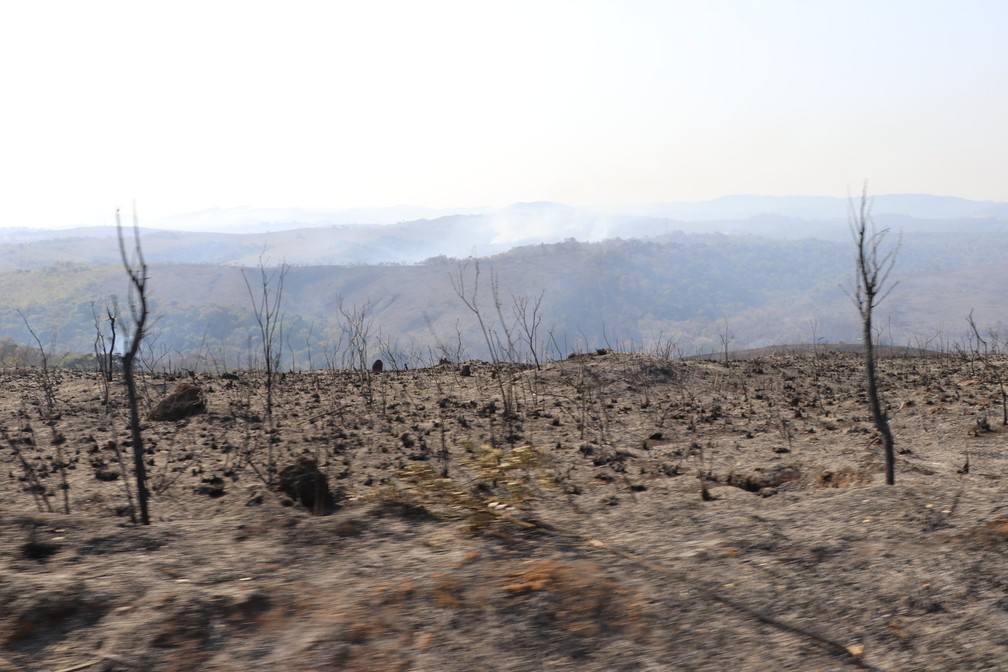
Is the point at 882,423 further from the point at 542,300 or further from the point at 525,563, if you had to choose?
the point at 542,300

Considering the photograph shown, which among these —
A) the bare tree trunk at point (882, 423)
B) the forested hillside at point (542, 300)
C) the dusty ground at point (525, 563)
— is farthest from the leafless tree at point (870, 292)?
the forested hillside at point (542, 300)

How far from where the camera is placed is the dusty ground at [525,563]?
3.01 meters

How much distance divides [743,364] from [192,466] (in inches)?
471

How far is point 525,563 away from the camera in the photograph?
383 centimetres

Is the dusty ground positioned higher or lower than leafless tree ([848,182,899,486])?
lower

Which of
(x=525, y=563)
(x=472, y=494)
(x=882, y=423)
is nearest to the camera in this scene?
(x=525, y=563)

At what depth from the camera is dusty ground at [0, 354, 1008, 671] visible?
3006mm

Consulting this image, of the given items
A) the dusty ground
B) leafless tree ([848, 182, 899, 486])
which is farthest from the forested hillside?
leafless tree ([848, 182, 899, 486])

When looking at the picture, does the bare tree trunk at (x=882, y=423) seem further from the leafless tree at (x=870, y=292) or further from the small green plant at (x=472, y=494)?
the small green plant at (x=472, y=494)

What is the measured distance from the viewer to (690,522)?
15.7ft

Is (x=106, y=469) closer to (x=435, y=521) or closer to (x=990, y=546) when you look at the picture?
(x=435, y=521)

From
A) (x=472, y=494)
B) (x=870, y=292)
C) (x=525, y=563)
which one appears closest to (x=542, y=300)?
(x=870, y=292)

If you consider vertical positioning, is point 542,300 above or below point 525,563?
below

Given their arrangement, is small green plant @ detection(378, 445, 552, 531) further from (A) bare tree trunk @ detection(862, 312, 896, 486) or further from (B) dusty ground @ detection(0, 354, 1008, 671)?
(A) bare tree trunk @ detection(862, 312, 896, 486)
